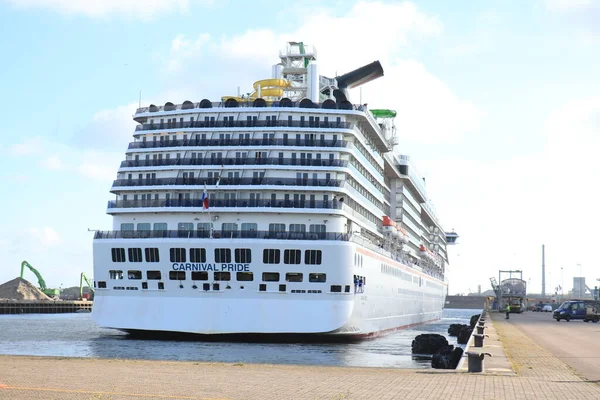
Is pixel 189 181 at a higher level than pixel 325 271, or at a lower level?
higher

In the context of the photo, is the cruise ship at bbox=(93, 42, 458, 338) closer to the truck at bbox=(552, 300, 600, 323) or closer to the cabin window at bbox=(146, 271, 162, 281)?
the cabin window at bbox=(146, 271, 162, 281)

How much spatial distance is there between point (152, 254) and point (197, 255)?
8.87 ft

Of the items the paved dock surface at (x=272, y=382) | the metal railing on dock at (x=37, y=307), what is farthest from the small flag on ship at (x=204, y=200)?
the metal railing on dock at (x=37, y=307)

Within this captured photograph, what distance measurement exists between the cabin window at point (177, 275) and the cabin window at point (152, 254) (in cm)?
116

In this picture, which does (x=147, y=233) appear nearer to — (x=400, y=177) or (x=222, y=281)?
(x=222, y=281)

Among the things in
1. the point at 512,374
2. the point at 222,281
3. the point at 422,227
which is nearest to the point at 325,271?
the point at 222,281

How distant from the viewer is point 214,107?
5238cm

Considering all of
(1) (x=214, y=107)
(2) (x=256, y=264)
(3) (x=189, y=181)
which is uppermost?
(1) (x=214, y=107)

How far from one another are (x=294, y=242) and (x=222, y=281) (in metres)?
4.43

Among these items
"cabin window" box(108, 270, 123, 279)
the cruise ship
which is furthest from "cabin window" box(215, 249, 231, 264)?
"cabin window" box(108, 270, 123, 279)

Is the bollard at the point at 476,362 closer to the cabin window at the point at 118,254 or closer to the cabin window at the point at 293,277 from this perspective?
the cabin window at the point at 293,277

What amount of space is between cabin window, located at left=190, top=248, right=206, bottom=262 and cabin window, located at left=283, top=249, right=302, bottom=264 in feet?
14.6

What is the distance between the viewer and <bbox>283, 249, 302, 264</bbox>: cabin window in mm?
46062

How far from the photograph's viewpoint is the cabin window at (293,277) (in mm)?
45844
